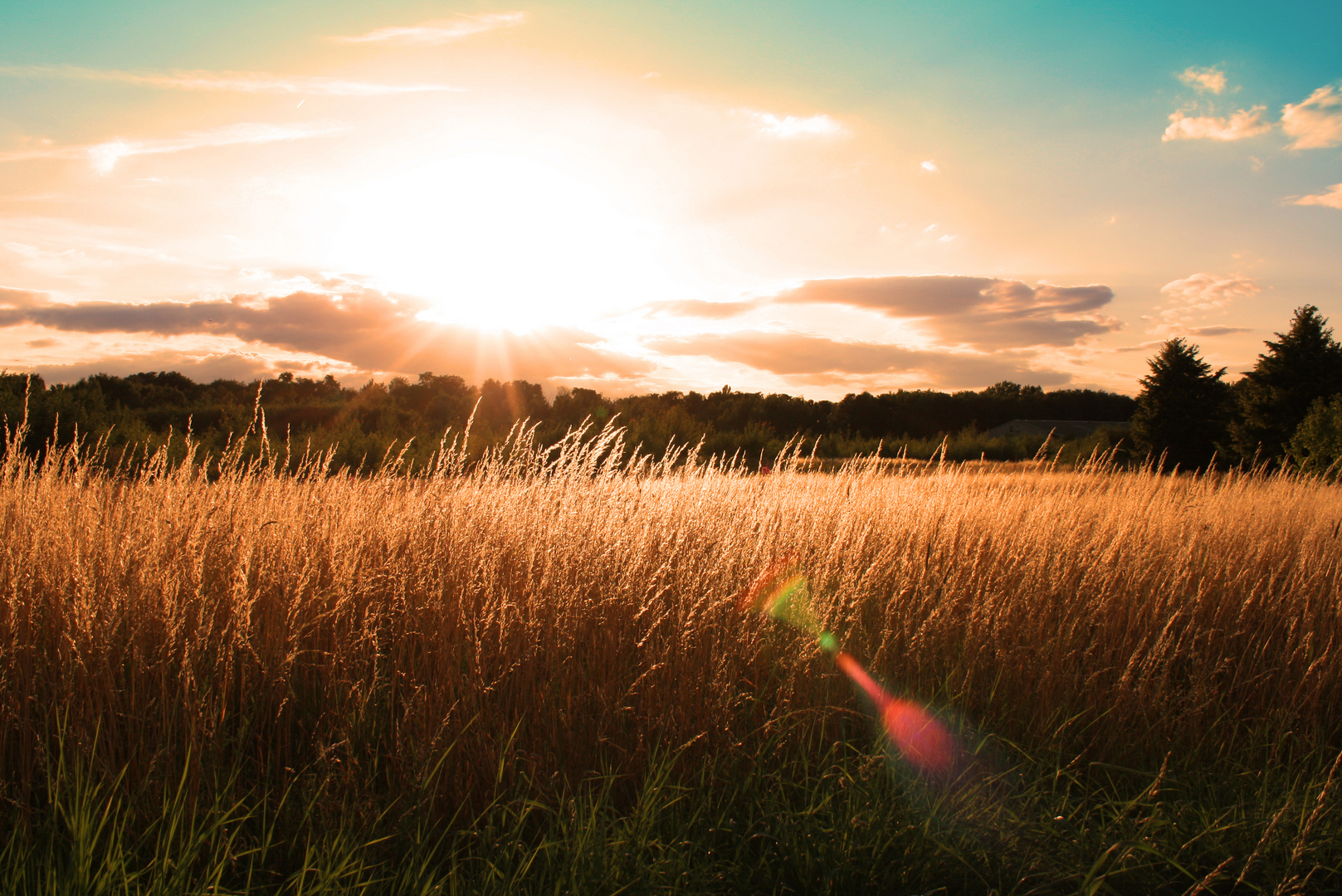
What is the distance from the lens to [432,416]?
24.8 m

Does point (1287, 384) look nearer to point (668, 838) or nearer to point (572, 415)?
point (572, 415)

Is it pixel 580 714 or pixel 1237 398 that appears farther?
pixel 1237 398

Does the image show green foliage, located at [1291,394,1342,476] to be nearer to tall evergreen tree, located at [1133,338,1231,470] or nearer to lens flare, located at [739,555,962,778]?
tall evergreen tree, located at [1133,338,1231,470]

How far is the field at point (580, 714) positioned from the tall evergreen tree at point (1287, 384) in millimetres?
24893

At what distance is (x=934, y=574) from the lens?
13.7ft

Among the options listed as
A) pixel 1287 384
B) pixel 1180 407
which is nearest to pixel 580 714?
pixel 1180 407

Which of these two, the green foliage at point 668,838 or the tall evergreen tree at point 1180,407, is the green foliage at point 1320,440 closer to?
the tall evergreen tree at point 1180,407

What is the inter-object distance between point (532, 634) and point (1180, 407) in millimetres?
28194

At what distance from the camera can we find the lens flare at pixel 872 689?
2.61m

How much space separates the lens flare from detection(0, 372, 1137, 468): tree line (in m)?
3.73

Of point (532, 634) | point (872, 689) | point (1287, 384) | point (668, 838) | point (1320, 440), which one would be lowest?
point (668, 838)

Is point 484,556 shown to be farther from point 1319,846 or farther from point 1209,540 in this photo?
point 1209,540

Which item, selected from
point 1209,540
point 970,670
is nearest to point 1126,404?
point 1209,540

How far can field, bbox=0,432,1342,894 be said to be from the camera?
1946 mm
